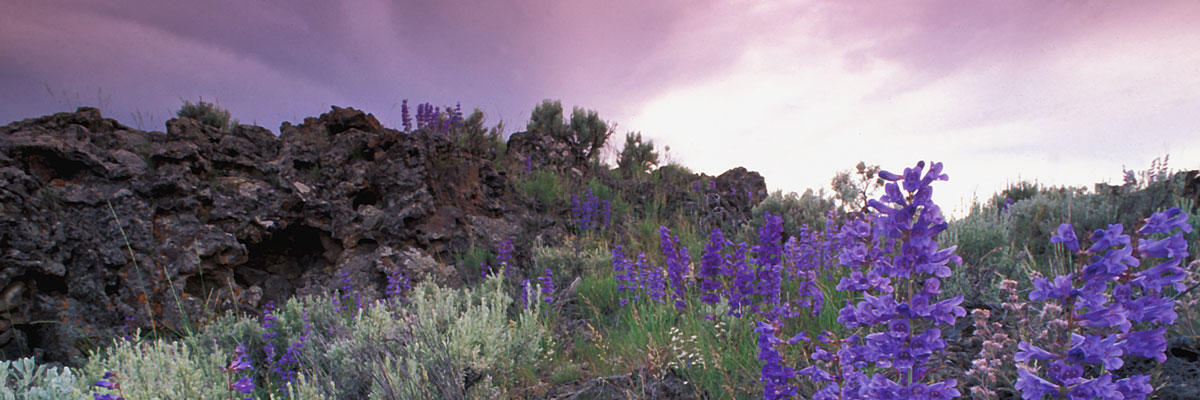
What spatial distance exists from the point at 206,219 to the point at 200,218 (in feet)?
0.17

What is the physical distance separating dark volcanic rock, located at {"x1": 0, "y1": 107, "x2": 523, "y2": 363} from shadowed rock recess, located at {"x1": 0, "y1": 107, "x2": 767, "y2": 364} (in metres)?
0.01

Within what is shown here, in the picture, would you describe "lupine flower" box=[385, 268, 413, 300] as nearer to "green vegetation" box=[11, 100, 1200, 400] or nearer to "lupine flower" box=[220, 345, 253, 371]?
"green vegetation" box=[11, 100, 1200, 400]

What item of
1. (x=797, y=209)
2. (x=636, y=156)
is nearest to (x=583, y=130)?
(x=636, y=156)

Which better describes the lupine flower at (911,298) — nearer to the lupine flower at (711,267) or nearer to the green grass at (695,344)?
the green grass at (695,344)

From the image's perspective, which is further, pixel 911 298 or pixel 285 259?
pixel 285 259

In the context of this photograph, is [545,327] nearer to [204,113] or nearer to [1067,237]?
[1067,237]

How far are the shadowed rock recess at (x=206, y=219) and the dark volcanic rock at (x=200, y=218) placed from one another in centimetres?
1

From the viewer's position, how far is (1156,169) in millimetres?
5945

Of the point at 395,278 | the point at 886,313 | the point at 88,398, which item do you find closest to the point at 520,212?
the point at 395,278

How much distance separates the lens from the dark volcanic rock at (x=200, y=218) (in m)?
4.74

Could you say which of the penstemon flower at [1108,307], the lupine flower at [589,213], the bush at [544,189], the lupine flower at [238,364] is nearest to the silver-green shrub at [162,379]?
the lupine flower at [238,364]

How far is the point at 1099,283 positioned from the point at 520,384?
10.00 ft

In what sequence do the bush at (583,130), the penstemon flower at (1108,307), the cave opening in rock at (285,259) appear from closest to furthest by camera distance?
1. the penstemon flower at (1108,307)
2. the cave opening in rock at (285,259)
3. the bush at (583,130)

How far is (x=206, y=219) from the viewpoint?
563 centimetres
